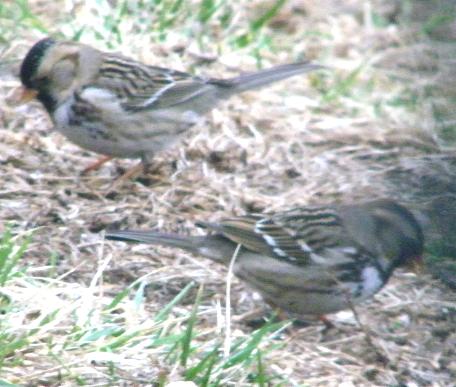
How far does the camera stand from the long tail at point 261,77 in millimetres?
6676

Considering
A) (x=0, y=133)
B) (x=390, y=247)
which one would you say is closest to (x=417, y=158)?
(x=390, y=247)

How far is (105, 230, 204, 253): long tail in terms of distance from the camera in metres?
5.23

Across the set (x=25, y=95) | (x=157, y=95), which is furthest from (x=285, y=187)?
(x=25, y=95)

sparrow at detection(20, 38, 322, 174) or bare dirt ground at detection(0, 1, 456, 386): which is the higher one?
sparrow at detection(20, 38, 322, 174)

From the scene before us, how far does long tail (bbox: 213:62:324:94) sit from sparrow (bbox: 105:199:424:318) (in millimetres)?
1437

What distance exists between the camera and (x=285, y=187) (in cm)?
645

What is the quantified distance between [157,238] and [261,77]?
5.82 feet

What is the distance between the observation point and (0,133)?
631 cm

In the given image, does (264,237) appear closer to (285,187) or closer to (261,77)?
(285,187)

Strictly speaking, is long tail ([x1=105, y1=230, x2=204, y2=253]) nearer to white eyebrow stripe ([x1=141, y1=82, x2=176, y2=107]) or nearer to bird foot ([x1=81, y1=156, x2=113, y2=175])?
bird foot ([x1=81, y1=156, x2=113, y2=175])

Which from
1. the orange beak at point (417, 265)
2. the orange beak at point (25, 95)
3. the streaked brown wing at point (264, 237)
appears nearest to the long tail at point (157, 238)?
the streaked brown wing at point (264, 237)

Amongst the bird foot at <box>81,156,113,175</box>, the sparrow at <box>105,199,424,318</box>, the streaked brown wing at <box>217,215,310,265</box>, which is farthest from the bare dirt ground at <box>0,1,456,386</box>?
the streaked brown wing at <box>217,215,310,265</box>

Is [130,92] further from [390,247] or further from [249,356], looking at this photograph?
[249,356]

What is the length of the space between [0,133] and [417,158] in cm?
230
